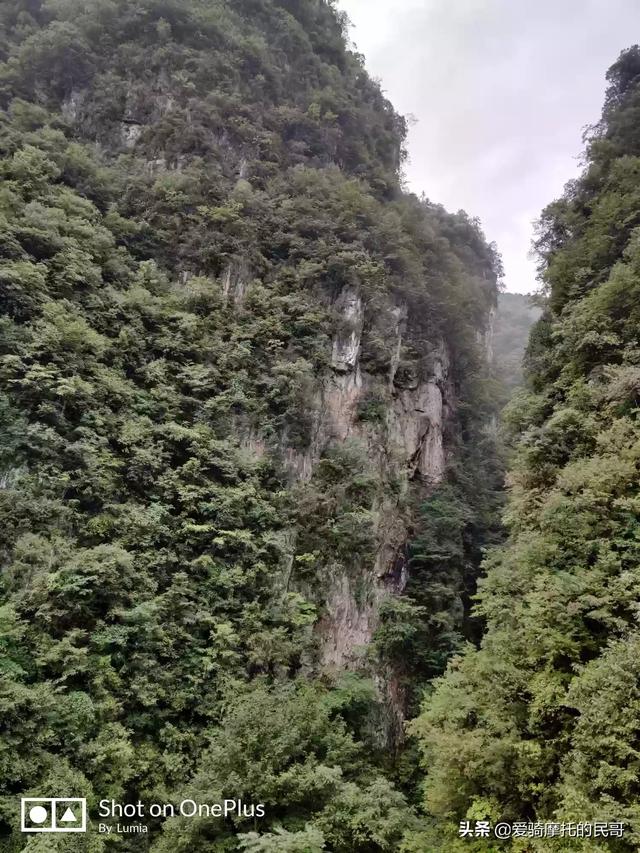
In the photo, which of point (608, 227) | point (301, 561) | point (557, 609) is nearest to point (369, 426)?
point (301, 561)

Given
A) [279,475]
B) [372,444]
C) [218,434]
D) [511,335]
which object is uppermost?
[511,335]

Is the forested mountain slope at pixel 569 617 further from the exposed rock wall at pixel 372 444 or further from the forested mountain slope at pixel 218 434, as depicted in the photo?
the exposed rock wall at pixel 372 444

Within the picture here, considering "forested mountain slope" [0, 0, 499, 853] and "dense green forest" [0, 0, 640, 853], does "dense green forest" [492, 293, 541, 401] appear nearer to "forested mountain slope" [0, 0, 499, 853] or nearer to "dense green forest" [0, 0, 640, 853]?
"forested mountain slope" [0, 0, 499, 853]

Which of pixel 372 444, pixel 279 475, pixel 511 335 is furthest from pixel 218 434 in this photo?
pixel 511 335

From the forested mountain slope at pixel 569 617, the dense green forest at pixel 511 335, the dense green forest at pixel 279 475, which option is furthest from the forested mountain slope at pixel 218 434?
the dense green forest at pixel 511 335

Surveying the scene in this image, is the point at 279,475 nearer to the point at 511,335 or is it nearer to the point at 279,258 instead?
the point at 279,258

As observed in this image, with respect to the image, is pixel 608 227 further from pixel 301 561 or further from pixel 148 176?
pixel 148 176
